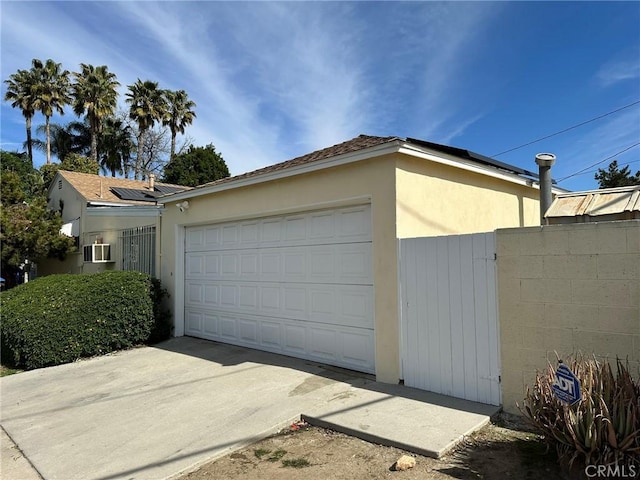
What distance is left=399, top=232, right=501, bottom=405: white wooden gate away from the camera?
4484 mm

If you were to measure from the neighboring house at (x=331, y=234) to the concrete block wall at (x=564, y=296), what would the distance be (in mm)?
1419

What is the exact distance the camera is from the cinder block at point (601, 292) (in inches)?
142

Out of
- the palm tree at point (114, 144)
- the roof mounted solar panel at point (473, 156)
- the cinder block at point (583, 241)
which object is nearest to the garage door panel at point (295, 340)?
the roof mounted solar panel at point (473, 156)

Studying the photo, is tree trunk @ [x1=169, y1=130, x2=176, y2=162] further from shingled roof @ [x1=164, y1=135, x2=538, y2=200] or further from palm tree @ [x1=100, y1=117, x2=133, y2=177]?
shingled roof @ [x1=164, y1=135, x2=538, y2=200]

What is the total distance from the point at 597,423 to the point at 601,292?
1.30m

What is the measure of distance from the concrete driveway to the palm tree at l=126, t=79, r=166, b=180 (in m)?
26.6

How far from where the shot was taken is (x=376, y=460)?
3521 mm

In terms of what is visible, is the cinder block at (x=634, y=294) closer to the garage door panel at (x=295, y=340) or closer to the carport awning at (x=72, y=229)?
the garage door panel at (x=295, y=340)

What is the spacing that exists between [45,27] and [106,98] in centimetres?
2335

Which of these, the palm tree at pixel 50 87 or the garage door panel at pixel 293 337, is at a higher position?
the palm tree at pixel 50 87

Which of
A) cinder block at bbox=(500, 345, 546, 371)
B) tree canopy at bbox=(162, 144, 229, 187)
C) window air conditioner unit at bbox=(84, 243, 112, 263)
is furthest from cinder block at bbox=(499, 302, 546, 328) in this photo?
tree canopy at bbox=(162, 144, 229, 187)

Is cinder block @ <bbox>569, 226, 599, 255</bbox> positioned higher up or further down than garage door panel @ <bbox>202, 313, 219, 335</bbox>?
higher up

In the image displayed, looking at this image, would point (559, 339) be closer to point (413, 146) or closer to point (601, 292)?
point (601, 292)

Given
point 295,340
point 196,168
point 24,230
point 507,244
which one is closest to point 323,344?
point 295,340
